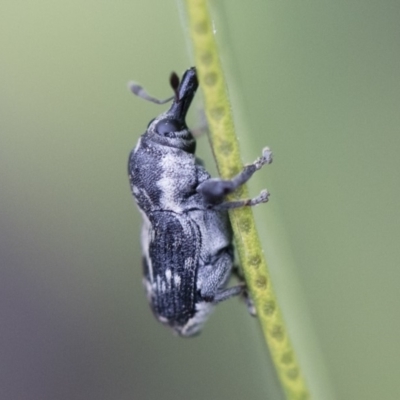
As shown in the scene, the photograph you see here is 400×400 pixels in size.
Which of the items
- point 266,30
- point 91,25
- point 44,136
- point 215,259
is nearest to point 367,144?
point 266,30

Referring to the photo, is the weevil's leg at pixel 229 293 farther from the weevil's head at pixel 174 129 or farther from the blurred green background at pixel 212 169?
the weevil's head at pixel 174 129

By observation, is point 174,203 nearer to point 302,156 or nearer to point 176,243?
point 176,243

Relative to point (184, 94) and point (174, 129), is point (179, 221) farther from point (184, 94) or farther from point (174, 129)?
point (184, 94)

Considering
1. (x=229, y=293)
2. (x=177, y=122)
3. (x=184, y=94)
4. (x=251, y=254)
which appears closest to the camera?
(x=251, y=254)

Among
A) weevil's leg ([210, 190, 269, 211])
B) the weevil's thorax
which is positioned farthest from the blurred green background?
the weevil's thorax

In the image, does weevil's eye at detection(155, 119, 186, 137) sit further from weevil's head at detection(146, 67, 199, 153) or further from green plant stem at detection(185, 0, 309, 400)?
green plant stem at detection(185, 0, 309, 400)

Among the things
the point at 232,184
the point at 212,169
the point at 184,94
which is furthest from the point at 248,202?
the point at 212,169
